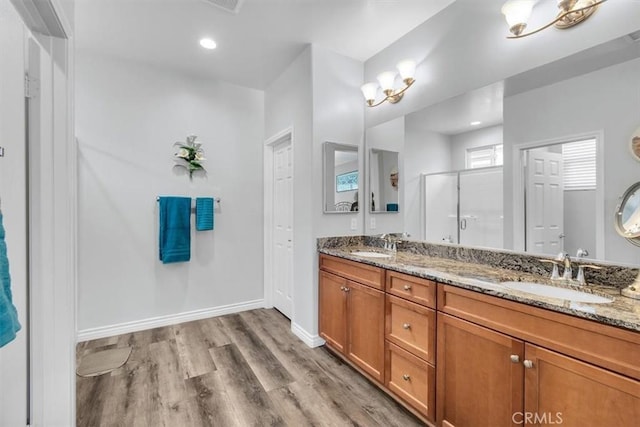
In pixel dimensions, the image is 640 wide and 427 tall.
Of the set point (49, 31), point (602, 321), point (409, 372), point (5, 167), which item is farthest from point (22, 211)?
point (602, 321)

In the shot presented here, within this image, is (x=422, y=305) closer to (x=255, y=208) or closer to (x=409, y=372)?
(x=409, y=372)

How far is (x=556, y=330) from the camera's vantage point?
Answer: 3.57 ft

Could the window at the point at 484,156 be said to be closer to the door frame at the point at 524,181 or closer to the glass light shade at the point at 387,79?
the door frame at the point at 524,181

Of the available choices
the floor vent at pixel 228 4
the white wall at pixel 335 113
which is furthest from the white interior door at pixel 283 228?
the floor vent at pixel 228 4

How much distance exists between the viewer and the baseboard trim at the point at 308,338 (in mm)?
2594

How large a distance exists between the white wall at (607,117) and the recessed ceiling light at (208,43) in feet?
8.30

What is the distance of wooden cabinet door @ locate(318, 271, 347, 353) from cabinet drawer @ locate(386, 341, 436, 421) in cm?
51

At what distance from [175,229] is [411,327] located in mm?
2486

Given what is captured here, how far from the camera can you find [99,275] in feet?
9.07

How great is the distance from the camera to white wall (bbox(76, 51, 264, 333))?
2736 mm

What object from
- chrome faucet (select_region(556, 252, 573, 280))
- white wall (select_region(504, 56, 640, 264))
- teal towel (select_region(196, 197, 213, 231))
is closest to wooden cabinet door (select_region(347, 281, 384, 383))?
chrome faucet (select_region(556, 252, 573, 280))

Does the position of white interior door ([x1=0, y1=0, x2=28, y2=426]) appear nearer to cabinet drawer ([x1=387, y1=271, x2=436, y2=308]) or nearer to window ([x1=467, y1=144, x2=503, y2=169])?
cabinet drawer ([x1=387, y1=271, x2=436, y2=308])

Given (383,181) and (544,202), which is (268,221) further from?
(544,202)

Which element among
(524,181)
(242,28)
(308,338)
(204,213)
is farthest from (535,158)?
(204,213)
